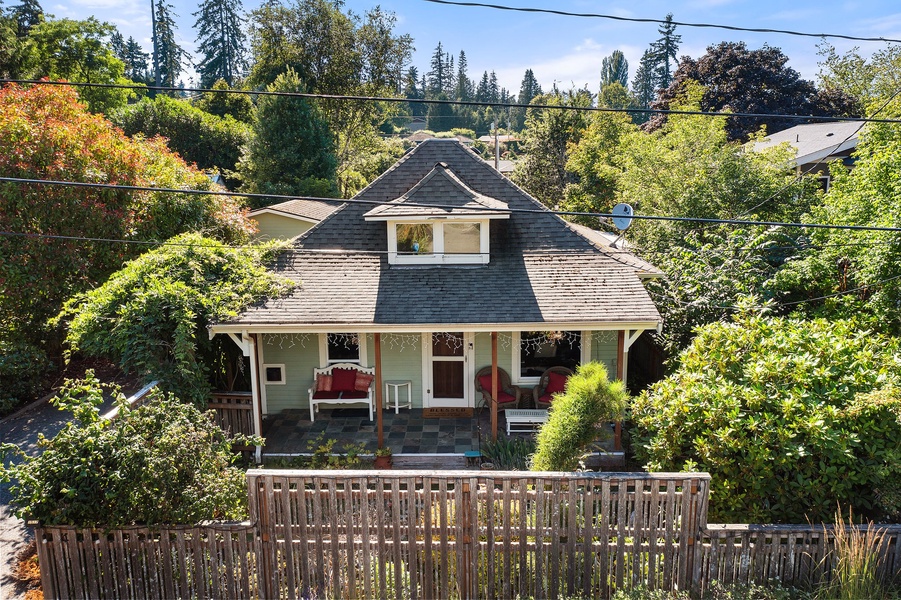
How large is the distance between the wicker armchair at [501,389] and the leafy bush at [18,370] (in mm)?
9615

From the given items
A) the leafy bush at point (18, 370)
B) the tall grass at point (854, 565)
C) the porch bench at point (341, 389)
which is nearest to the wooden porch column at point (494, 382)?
the porch bench at point (341, 389)

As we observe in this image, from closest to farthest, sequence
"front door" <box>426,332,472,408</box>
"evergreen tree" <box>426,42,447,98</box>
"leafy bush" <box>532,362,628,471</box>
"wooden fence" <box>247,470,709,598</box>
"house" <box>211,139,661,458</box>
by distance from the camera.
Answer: "wooden fence" <box>247,470,709,598</box>
"leafy bush" <box>532,362,628,471</box>
"house" <box>211,139,661,458</box>
"front door" <box>426,332,472,408</box>
"evergreen tree" <box>426,42,447,98</box>

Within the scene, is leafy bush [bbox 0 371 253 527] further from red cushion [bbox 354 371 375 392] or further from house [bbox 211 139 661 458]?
red cushion [bbox 354 371 375 392]

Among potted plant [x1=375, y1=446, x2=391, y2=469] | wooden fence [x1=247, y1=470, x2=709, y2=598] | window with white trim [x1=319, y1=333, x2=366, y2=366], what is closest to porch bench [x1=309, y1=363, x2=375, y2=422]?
window with white trim [x1=319, y1=333, x2=366, y2=366]

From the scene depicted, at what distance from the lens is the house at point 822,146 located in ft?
63.9

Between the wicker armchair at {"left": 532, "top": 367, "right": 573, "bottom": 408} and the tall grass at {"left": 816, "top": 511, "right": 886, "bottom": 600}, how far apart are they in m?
5.34

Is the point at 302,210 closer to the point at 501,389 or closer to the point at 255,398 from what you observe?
the point at 255,398

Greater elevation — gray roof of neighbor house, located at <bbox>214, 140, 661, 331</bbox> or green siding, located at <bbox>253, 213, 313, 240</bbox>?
green siding, located at <bbox>253, 213, 313, 240</bbox>

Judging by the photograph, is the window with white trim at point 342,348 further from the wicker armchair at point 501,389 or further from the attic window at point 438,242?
the wicker armchair at point 501,389

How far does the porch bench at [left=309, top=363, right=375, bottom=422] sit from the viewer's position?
35.1 feet

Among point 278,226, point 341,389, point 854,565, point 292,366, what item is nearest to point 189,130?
point 278,226

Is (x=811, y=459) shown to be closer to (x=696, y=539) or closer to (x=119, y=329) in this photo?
(x=696, y=539)

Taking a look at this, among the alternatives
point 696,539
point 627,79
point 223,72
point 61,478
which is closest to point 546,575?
point 696,539

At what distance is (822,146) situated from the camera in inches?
818
